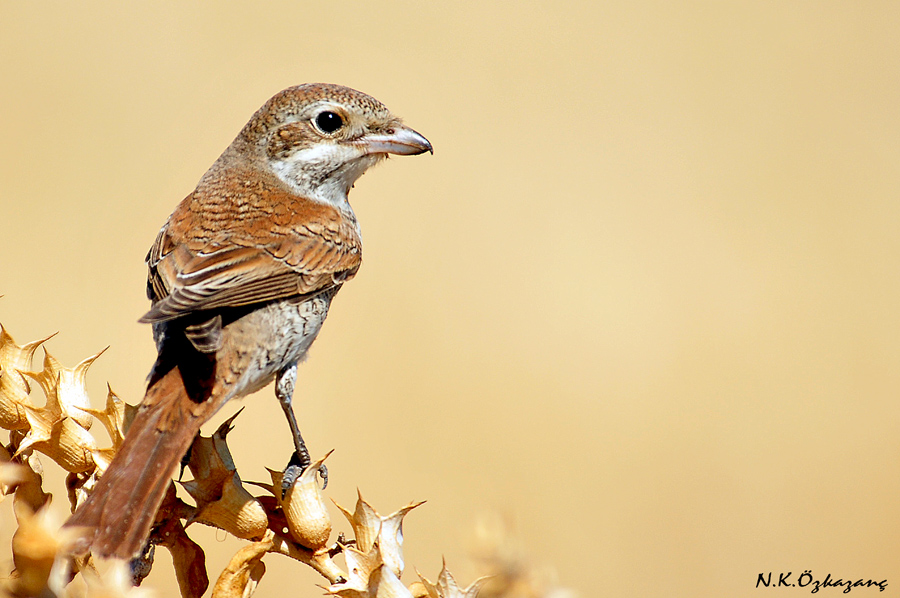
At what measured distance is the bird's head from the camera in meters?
2.95

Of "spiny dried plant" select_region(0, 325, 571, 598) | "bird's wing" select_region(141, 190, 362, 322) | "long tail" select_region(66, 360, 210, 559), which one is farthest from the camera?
"bird's wing" select_region(141, 190, 362, 322)

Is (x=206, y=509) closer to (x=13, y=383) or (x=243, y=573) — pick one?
(x=243, y=573)

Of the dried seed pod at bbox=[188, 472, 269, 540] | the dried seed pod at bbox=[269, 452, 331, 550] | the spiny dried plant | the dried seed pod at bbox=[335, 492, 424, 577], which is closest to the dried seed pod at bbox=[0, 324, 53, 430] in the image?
the spiny dried plant

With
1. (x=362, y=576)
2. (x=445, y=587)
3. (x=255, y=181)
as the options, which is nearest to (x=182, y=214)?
(x=255, y=181)

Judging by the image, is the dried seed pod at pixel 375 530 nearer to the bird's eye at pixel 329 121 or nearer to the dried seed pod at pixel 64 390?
the dried seed pod at pixel 64 390

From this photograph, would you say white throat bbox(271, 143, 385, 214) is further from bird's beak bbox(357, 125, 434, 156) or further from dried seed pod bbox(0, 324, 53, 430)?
dried seed pod bbox(0, 324, 53, 430)

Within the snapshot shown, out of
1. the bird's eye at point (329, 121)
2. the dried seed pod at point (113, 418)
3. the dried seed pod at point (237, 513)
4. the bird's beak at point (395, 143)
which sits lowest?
the dried seed pod at point (237, 513)

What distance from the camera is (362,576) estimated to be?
1.20m

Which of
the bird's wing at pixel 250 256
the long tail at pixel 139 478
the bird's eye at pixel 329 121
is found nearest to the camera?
the long tail at pixel 139 478

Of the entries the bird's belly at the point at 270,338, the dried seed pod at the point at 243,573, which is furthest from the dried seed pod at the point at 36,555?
the bird's belly at the point at 270,338

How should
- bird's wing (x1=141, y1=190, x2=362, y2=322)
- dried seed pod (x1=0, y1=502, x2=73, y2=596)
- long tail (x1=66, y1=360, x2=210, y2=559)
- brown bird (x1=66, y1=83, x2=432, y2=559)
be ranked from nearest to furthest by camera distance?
dried seed pod (x1=0, y1=502, x2=73, y2=596) → long tail (x1=66, y1=360, x2=210, y2=559) → brown bird (x1=66, y1=83, x2=432, y2=559) → bird's wing (x1=141, y1=190, x2=362, y2=322)

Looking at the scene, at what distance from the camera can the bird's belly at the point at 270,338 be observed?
2.33m

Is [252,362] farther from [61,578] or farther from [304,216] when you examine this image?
[61,578]

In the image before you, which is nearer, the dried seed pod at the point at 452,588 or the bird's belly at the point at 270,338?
the dried seed pod at the point at 452,588
